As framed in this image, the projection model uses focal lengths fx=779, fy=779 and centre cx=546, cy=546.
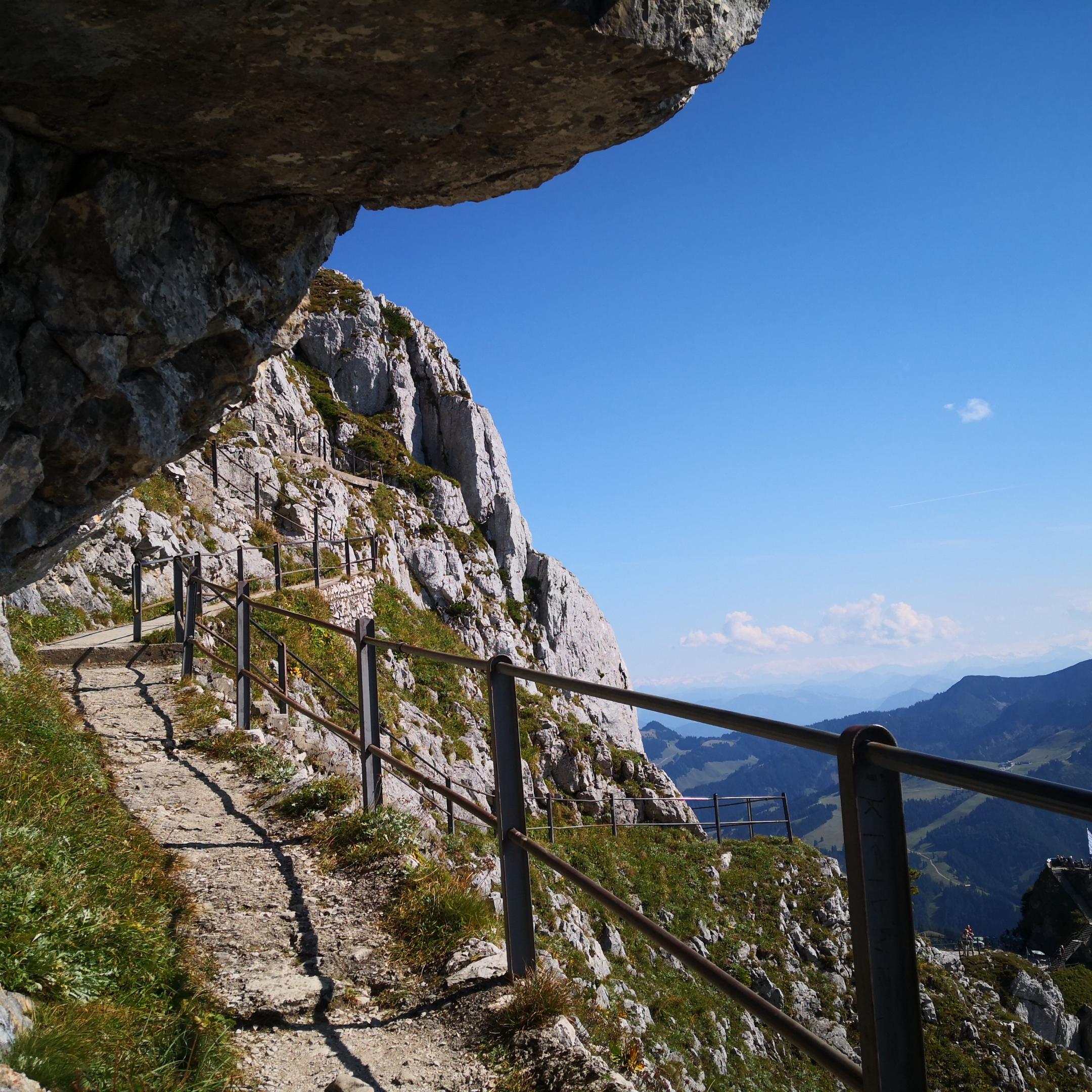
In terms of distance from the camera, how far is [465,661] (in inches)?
167

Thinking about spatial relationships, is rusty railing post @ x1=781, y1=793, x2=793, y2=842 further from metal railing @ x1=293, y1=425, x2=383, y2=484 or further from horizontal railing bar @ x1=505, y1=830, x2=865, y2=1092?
metal railing @ x1=293, y1=425, x2=383, y2=484

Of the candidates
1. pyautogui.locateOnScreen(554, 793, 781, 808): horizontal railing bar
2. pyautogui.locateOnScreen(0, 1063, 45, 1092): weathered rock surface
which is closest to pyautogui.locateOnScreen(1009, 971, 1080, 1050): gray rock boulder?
pyautogui.locateOnScreen(554, 793, 781, 808): horizontal railing bar

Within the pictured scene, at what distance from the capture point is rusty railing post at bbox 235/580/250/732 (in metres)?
9.58

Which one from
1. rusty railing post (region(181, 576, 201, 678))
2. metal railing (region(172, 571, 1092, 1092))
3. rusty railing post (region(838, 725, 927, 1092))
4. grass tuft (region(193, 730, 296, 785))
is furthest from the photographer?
rusty railing post (region(181, 576, 201, 678))

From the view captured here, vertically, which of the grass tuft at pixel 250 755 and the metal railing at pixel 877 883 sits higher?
the metal railing at pixel 877 883

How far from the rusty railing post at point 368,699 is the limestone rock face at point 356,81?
10.8ft

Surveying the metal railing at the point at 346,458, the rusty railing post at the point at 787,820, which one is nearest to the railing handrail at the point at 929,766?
the rusty railing post at the point at 787,820

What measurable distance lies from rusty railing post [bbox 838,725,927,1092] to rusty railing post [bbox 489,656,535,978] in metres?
2.19

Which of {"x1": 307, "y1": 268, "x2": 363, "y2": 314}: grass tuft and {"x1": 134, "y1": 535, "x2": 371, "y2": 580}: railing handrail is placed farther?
{"x1": 307, "y1": 268, "x2": 363, "y2": 314}: grass tuft

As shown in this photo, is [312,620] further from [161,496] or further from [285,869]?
[161,496]

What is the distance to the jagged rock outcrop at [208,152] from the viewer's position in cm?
394

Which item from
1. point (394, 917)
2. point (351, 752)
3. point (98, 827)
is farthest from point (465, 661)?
point (351, 752)

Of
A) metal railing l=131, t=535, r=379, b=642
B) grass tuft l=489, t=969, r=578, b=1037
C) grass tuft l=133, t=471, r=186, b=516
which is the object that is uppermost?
grass tuft l=133, t=471, r=186, b=516

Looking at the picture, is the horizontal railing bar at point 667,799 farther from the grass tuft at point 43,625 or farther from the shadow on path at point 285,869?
the shadow on path at point 285,869
